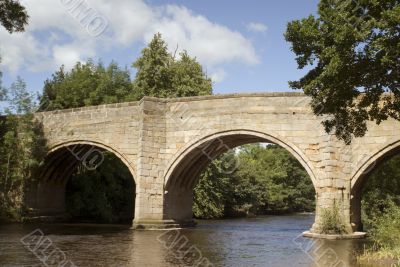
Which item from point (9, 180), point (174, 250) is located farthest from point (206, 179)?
point (174, 250)

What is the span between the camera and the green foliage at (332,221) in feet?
58.1

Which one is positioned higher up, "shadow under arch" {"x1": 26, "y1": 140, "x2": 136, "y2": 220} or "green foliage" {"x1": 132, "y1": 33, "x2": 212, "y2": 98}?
"green foliage" {"x1": 132, "y1": 33, "x2": 212, "y2": 98}

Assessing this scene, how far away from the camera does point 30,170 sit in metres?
26.1

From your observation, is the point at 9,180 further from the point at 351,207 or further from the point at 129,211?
the point at 351,207

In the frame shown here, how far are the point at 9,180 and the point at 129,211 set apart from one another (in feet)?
29.6

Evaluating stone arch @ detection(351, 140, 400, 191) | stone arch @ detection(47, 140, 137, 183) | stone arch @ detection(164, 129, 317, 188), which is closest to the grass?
stone arch @ detection(351, 140, 400, 191)

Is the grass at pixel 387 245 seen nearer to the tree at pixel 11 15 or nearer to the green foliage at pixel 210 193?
the tree at pixel 11 15

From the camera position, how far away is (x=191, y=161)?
74.8ft

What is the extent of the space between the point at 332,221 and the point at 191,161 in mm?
7564

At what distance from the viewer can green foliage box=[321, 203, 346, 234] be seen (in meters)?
17.7

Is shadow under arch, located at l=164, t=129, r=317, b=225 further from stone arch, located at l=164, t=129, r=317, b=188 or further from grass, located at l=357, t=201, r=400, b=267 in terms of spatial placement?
grass, located at l=357, t=201, r=400, b=267

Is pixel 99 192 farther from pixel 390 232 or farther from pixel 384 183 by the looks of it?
pixel 390 232

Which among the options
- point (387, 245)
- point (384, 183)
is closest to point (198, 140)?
point (384, 183)

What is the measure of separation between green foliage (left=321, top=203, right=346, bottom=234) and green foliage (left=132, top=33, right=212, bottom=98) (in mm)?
18762
